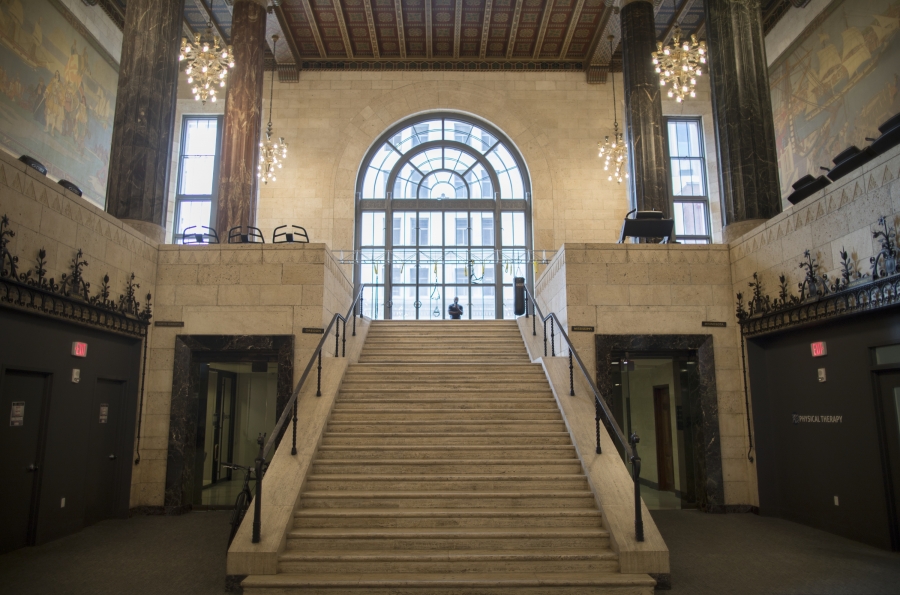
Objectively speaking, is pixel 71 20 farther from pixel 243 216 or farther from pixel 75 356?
pixel 75 356

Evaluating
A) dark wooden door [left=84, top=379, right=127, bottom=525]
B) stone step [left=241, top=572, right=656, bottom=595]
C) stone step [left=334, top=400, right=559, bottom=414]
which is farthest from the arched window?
stone step [left=241, top=572, right=656, bottom=595]

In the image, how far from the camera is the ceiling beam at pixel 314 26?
57.8 feet

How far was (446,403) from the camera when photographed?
8969 millimetres

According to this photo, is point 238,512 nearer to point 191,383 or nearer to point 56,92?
point 191,383

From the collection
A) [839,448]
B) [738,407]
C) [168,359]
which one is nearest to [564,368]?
[738,407]

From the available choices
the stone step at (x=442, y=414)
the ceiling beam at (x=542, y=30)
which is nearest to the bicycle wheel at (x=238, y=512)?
the stone step at (x=442, y=414)

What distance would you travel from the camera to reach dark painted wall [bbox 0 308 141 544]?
23.3 feet

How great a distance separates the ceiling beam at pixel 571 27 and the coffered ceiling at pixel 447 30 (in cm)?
3

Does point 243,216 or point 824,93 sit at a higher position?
point 824,93

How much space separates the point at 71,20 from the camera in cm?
1552

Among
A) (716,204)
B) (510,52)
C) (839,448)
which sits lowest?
(839,448)

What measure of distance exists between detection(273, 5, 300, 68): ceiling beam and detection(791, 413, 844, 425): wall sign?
16.0 meters

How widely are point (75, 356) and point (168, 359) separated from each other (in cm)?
179

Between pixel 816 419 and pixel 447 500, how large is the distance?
5.12m
